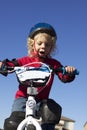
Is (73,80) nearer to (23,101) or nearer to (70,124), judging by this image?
(23,101)

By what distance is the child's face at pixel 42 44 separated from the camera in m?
5.90

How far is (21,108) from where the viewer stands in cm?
563

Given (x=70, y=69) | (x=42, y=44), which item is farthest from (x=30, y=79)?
(x=42, y=44)

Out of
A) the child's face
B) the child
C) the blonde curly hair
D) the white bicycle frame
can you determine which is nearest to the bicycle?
the white bicycle frame

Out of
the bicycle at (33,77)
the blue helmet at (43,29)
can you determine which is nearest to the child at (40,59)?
the blue helmet at (43,29)

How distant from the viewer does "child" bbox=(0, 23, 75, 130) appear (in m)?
5.32

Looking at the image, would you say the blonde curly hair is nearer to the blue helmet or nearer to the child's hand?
the blue helmet

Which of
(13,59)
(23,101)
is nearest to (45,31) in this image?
(13,59)

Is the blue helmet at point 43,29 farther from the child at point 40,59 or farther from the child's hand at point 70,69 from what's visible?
the child's hand at point 70,69

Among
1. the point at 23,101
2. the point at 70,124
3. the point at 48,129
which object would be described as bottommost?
the point at 70,124

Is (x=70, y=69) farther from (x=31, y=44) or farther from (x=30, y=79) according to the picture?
(x=31, y=44)

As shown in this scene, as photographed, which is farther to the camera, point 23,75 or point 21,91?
point 21,91

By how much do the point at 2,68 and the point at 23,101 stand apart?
0.56 metres

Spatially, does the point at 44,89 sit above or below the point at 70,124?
above
